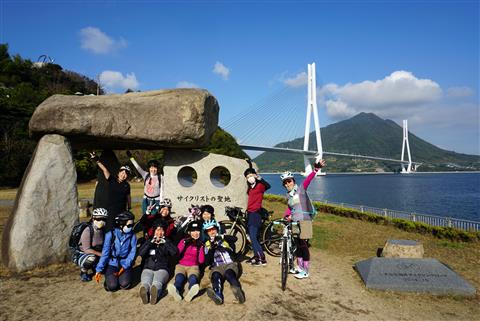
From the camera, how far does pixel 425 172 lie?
8862 centimetres

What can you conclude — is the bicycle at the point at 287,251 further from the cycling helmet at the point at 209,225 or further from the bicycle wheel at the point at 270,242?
the cycling helmet at the point at 209,225

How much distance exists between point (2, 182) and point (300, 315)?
75.3ft

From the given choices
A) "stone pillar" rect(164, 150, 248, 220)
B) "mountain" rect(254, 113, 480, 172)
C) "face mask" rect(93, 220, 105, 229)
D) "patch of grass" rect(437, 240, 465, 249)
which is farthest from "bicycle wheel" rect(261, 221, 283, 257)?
"mountain" rect(254, 113, 480, 172)

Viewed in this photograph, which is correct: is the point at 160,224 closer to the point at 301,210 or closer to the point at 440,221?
the point at 301,210

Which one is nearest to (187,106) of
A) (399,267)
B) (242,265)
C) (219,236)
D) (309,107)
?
(219,236)

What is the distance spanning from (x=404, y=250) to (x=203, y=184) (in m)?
3.12

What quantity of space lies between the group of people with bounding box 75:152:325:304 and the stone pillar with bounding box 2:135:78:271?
28.1 inches

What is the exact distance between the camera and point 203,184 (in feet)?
17.6

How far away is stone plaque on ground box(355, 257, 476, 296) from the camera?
3.50 metres

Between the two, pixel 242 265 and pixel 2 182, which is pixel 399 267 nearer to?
pixel 242 265

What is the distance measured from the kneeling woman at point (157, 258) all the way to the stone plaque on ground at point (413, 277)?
7.51 ft

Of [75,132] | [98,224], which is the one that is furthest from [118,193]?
[75,132]

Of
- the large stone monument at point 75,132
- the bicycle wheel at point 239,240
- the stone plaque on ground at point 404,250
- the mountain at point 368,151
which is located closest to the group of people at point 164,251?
the bicycle wheel at point 239,240

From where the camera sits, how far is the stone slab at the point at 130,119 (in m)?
4.59
